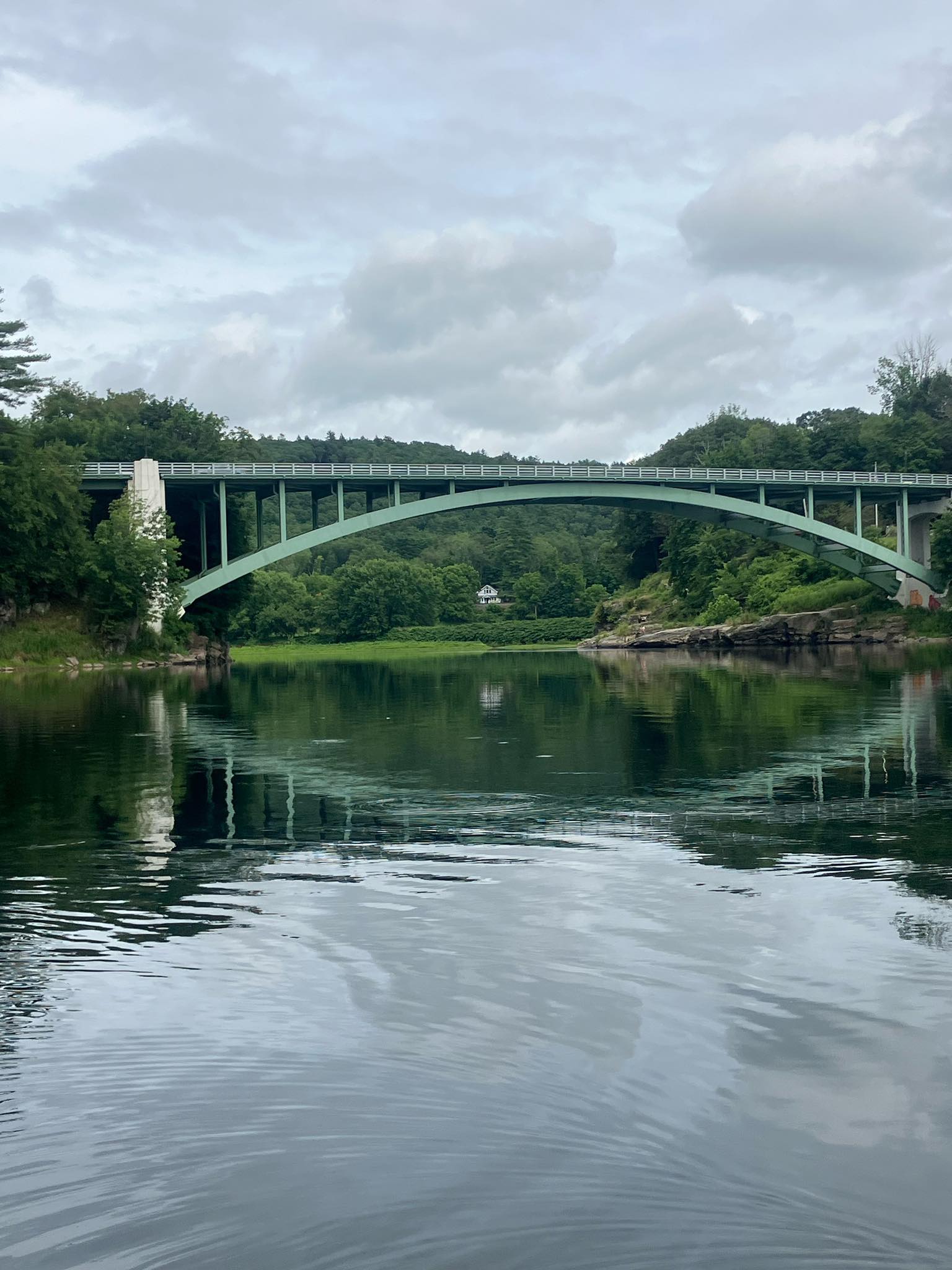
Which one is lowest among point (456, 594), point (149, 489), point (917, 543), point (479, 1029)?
point (479, 1029)

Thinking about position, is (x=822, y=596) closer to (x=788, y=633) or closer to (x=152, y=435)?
(x=788, y=633)

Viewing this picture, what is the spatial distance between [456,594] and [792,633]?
53389 millimetres

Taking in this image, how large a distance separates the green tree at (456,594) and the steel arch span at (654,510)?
171 ft

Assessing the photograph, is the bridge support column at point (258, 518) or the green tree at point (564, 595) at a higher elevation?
the bridge support column at point (258, 518)

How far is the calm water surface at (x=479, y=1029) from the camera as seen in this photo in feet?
13.1

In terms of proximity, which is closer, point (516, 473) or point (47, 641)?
point (47, 641)

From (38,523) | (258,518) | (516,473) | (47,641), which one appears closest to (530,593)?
(516,473)

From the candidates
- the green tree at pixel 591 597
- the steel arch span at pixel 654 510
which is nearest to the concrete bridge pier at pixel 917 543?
the steel arch span at pixel 654 510

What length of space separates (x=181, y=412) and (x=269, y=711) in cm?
4712

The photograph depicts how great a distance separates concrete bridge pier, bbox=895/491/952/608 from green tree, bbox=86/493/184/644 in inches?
1608

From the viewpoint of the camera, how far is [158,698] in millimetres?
34250

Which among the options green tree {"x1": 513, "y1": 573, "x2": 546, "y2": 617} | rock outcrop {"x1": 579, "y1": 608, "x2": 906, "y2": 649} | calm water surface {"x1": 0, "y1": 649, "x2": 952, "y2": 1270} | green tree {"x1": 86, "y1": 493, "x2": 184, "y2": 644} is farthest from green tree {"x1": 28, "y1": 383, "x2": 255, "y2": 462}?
calm water surface {"x1": 0, "y1": 649, "x2": 952, "y2": 1270}

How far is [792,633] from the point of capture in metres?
78.2

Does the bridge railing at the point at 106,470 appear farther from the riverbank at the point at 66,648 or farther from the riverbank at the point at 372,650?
the riverbank at the point at 372,650
